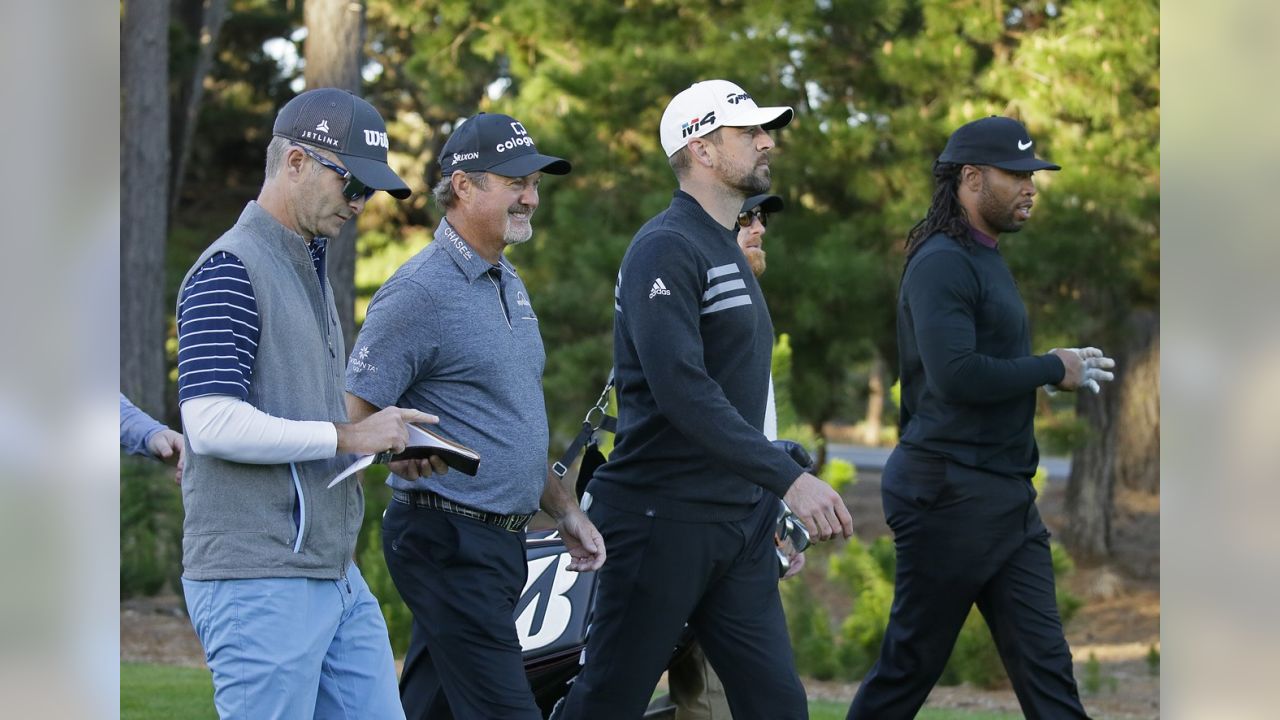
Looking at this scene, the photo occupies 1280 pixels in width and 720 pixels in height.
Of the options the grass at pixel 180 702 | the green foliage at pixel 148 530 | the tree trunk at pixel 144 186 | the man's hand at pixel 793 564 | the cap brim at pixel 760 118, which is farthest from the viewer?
the tree trunk at pixel 144 186

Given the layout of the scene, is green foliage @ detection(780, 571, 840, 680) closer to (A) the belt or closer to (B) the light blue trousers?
(A) the belt

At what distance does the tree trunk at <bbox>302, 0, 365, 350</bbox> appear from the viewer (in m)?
12.7

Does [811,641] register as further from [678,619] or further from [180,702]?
[678,619]

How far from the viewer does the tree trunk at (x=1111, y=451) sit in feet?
49.9

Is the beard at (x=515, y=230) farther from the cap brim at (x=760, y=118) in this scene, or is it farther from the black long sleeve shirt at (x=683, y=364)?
the cap brim at (x=760, y=118)

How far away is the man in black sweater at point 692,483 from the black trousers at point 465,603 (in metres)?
0.36

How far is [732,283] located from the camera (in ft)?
14.4

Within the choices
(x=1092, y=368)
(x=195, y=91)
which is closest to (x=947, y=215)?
(x=1092, y=368)

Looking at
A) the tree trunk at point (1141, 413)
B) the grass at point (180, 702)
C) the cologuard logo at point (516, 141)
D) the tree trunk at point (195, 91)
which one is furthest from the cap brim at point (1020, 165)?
the tree trunk at point (195, 91)

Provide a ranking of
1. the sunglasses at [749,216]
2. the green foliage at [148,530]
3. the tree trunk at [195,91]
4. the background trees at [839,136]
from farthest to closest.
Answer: the tree trunk at [195,91] < the green foliage at [148,530] < the background trees at [839,136] < the sunglasses at [749,216]

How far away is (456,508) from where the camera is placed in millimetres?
4145

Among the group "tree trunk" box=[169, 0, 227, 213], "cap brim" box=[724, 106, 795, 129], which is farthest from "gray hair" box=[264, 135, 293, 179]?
"tree trunk" box=[169, 0, 227, 213]

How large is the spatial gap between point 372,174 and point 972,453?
235cm

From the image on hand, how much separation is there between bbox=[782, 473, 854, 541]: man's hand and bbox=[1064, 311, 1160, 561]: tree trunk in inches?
456
